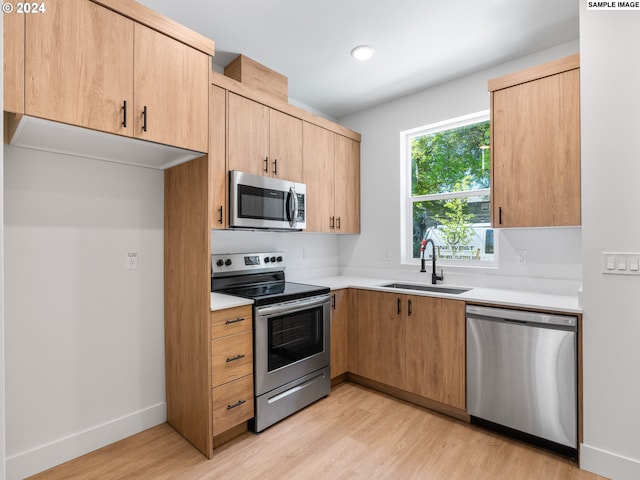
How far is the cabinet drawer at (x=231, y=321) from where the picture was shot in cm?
206

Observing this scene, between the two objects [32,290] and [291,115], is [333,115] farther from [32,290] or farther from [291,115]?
[32,290]

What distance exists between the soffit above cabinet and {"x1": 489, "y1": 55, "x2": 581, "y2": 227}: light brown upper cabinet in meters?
2.10

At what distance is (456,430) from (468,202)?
1.90 m

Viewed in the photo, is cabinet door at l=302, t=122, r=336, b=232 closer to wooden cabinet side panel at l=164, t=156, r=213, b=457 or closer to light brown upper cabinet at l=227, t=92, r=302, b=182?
light brown upper cabinet at l=227, t=92, r=302, b=182

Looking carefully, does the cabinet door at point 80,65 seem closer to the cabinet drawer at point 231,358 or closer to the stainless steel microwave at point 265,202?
the stainless steel microwave at point 265,202

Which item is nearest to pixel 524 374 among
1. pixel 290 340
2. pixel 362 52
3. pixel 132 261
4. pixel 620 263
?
pixel 620 263

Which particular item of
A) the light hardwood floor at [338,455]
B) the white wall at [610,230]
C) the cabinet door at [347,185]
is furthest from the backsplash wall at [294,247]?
the white wall at [610,230]

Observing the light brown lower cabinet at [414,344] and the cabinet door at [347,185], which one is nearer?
the light brown lower cabinet at [414,344]

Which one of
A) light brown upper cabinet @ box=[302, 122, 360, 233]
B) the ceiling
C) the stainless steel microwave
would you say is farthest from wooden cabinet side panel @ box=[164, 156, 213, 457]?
light brown upper cabinet @ box=[302, 122, 360, 233]

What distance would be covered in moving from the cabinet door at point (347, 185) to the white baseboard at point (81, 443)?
7.28ft

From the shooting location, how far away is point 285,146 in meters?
2.87

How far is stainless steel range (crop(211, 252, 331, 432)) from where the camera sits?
230cm

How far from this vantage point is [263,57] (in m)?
2.70

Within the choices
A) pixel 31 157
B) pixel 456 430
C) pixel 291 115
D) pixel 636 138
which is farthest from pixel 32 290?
pixel 636 138
